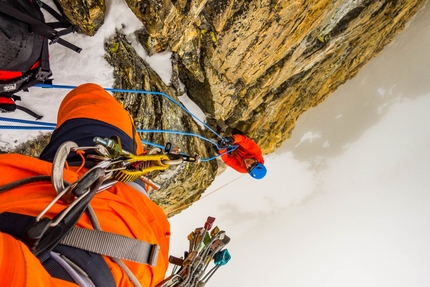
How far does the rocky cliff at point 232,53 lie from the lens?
9.94 feet

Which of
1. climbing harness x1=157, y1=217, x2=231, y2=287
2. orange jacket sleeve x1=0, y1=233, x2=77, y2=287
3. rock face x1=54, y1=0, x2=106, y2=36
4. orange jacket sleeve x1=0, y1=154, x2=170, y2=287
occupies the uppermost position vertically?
rock face x1=54, y1=0, x2=106, y2=36

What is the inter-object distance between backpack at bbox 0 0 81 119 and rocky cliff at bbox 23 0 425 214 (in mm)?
690

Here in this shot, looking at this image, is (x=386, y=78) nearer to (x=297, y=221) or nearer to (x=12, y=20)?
(x=297, y=221)

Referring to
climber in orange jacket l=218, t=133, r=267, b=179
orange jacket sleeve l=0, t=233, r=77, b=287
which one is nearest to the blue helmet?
climber in orange jacket l=218, t=133, r=267, b=179

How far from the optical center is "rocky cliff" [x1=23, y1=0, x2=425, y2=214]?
3.03m

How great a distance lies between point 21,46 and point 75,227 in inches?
60.9

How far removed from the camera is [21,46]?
6.15 ft

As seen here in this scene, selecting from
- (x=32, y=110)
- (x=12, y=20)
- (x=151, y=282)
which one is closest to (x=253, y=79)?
(x=32, y=110)

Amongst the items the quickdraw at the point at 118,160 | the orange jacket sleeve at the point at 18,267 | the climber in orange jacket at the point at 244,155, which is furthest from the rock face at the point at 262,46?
the orange jacket sleeve at the point at 18,267

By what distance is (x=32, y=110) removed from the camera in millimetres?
2840

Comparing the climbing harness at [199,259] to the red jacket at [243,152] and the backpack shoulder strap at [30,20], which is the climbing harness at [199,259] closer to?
the backpack shoulder strap at [30,20]

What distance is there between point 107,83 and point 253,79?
6.68 ft

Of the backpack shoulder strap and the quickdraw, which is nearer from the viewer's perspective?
the quickdraw

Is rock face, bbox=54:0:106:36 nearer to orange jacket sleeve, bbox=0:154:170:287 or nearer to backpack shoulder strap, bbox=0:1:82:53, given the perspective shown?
backpack shoulder strap, bbox=0:1:82:53
